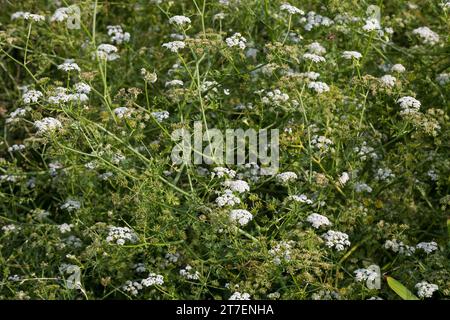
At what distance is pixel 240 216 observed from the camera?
5.22 meters

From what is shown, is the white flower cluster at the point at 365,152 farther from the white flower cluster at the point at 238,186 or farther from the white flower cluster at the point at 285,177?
the white flower cluster at the point at 238,186

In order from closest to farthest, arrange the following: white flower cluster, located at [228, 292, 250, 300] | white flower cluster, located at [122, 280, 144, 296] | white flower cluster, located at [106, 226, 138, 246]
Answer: white flower cluster, located at [228, 292, 250, 300], white flower cluster, located at [106, 226, 138, 246], white flower cluster, located at [122, 280, 144, 296]

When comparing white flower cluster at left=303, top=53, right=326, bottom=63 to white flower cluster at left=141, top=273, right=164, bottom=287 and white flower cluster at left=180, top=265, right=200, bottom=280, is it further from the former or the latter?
white flower cluster at left=141, top=273, right=164, bottom=287

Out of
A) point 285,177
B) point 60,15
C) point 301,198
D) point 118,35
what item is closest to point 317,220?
point 301,198

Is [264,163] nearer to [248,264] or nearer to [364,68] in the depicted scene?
[248,264]

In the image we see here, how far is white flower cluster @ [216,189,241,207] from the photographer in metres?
5.27

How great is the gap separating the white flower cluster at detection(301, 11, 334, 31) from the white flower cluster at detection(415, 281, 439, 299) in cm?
236

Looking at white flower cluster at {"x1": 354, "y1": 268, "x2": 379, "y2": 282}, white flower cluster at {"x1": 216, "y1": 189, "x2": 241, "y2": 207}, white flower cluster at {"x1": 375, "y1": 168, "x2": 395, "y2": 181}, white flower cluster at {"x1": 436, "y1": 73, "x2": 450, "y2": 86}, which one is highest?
Result: white flower cluster at {"x1": 436, "y1": 73, "x2": 450, "y2": 86}

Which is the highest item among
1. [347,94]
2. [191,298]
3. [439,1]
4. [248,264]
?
[439,1]

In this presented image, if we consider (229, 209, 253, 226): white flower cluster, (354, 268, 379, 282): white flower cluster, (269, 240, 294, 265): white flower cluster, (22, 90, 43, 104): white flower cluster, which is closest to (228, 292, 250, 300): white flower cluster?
(269, 240, 294, 265): white flower cluster

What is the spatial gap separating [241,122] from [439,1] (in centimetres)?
190

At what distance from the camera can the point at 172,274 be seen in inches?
228
